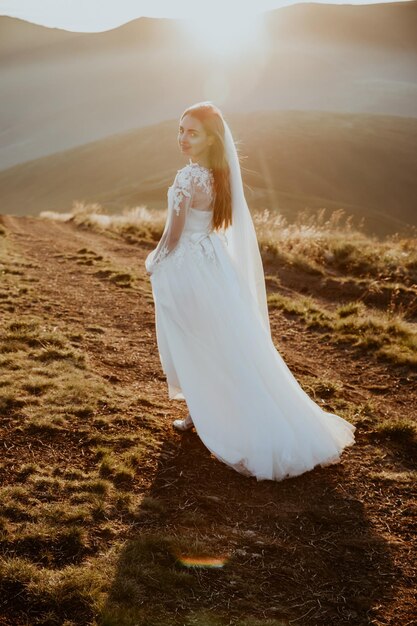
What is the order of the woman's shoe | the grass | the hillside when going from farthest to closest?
the hillside
the grass
the woman's shoe

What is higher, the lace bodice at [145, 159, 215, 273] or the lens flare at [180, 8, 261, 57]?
the lens flare at [180, 8, 261, 57]

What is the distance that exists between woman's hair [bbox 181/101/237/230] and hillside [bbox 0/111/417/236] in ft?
167

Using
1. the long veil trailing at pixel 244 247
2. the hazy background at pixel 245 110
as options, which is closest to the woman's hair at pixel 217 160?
the long veil trailing at pixel 244 247

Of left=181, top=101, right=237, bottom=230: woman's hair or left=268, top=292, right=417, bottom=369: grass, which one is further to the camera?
left=268, top=292, right=417, bottom=369: grass

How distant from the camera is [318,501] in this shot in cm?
462

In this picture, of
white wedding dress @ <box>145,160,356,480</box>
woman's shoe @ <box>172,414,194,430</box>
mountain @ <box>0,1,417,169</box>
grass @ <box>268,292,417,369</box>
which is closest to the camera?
white wedding dress @ <box>145,160,356,480</box>

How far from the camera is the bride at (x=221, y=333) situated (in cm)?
483

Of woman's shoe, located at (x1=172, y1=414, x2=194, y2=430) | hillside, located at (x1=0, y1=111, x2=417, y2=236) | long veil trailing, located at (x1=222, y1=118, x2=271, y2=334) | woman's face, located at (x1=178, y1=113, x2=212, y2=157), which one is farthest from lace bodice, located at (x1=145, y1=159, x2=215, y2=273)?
hillside, located at (x1=0, y1=111, x2=417, y2=236)

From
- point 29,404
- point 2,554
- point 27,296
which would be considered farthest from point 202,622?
point 27,296

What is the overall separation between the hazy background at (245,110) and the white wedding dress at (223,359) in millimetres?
8484

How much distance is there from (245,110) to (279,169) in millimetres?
41559

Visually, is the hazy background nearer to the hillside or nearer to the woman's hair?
the hillside

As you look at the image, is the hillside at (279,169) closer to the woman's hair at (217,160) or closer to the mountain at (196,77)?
the mountain at (196,77)

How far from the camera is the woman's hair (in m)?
4.87
